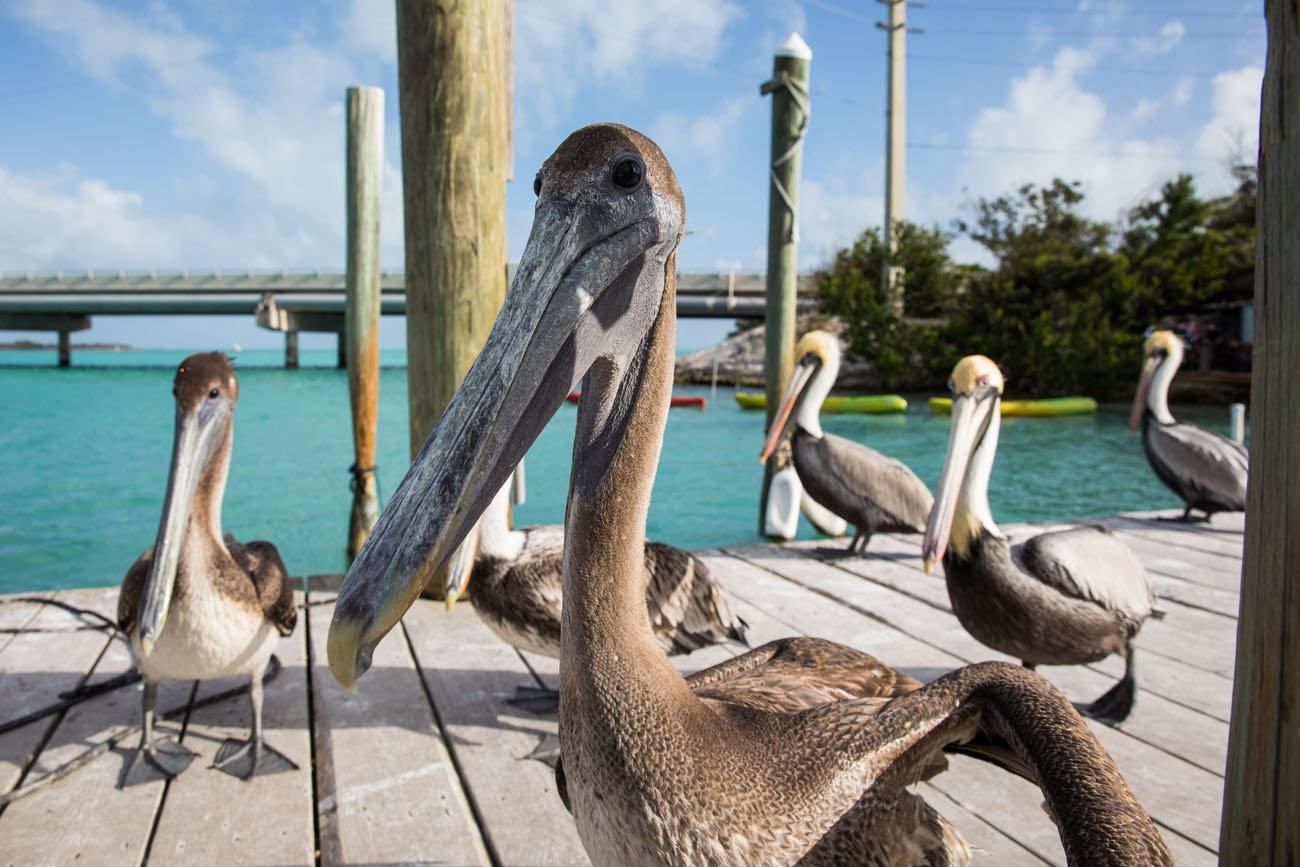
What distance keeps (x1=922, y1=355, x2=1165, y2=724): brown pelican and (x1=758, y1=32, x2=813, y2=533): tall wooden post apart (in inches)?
149

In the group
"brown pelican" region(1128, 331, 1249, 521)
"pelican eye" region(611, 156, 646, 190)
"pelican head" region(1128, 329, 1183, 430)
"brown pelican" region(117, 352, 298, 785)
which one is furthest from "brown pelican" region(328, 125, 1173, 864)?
"pelican head" region(1128, 329, 1183, 430)

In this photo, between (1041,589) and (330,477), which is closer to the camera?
(1041,589)

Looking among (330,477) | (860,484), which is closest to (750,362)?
(330,477)

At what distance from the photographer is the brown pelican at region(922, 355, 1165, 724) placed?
2.65 metres

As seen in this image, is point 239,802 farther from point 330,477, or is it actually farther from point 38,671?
point 330,477

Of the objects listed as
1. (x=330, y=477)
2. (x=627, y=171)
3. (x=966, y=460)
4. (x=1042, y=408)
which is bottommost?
(x=330, y=477)

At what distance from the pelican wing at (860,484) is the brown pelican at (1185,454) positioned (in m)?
1.89

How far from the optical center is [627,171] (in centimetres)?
124

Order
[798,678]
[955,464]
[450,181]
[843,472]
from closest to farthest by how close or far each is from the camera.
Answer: [798,678], [955,464], [450,181], [843,472]

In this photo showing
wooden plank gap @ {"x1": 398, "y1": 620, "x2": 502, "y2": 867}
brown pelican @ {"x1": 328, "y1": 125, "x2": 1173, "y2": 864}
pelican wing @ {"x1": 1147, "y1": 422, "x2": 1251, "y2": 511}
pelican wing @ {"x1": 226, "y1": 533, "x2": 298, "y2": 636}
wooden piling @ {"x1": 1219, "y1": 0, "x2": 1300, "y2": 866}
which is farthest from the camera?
pelican wing @ {"x1": 1147, "y1": 422, "x2": 1251, "y2": 511}

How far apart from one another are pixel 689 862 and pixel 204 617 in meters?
1.66

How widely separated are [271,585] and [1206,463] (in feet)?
18.3

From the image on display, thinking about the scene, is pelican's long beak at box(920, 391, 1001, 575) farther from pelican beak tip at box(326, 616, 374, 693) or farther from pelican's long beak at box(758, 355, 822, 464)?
pelican's long beak at box(758, 355, 822, 464)

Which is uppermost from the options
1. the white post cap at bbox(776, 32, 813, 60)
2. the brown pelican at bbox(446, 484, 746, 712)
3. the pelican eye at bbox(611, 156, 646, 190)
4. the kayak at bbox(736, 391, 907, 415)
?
the white post cap at bbox(776, 32, 813, 60)
